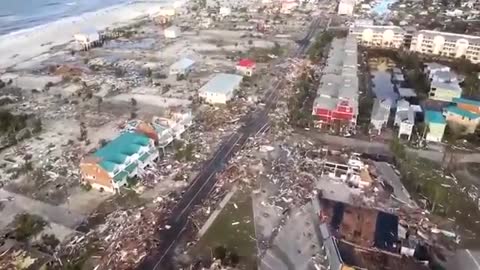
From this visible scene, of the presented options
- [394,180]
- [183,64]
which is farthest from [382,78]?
[394,180]

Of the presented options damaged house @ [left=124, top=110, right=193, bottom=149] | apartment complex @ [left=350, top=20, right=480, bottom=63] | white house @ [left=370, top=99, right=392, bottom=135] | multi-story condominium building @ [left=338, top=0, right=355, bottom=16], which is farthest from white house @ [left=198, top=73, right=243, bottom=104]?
multi-story condominium building @ [left=338, top=0, right=355, bottom=16]

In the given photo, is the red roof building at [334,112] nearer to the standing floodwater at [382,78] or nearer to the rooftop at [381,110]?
the rooftop at [381,110]

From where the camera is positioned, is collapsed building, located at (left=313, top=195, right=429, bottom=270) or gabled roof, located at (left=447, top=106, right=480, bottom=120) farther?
gabled roof, located at (left=447, top=106, right=480, bottom=120)

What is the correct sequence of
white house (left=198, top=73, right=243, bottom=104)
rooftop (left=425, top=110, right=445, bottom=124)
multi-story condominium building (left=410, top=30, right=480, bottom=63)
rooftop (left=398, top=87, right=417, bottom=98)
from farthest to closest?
multi-story condominium building (left=410, top=30, right=480, bottom=63)
rooftop (left=398, top=87, right=417, bottom=98)
white house (left=198, top=73, right=243, bottom=104)
rooftop (left=425, top=110, right=445, bottom=124)

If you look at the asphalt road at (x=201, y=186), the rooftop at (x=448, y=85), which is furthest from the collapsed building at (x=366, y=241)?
the rooftop at (x=448, y=85)

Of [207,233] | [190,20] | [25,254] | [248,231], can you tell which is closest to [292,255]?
[248,231]

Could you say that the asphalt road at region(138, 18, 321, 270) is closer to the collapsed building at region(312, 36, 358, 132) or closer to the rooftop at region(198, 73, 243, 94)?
the rooftop at region(198, 73, 243, 94)

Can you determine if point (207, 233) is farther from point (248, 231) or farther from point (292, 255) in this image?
point (292, 255)

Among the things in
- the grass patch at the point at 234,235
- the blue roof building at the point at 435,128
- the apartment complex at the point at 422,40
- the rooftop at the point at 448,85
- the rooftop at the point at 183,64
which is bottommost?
the grass patch at the point at 234,235
